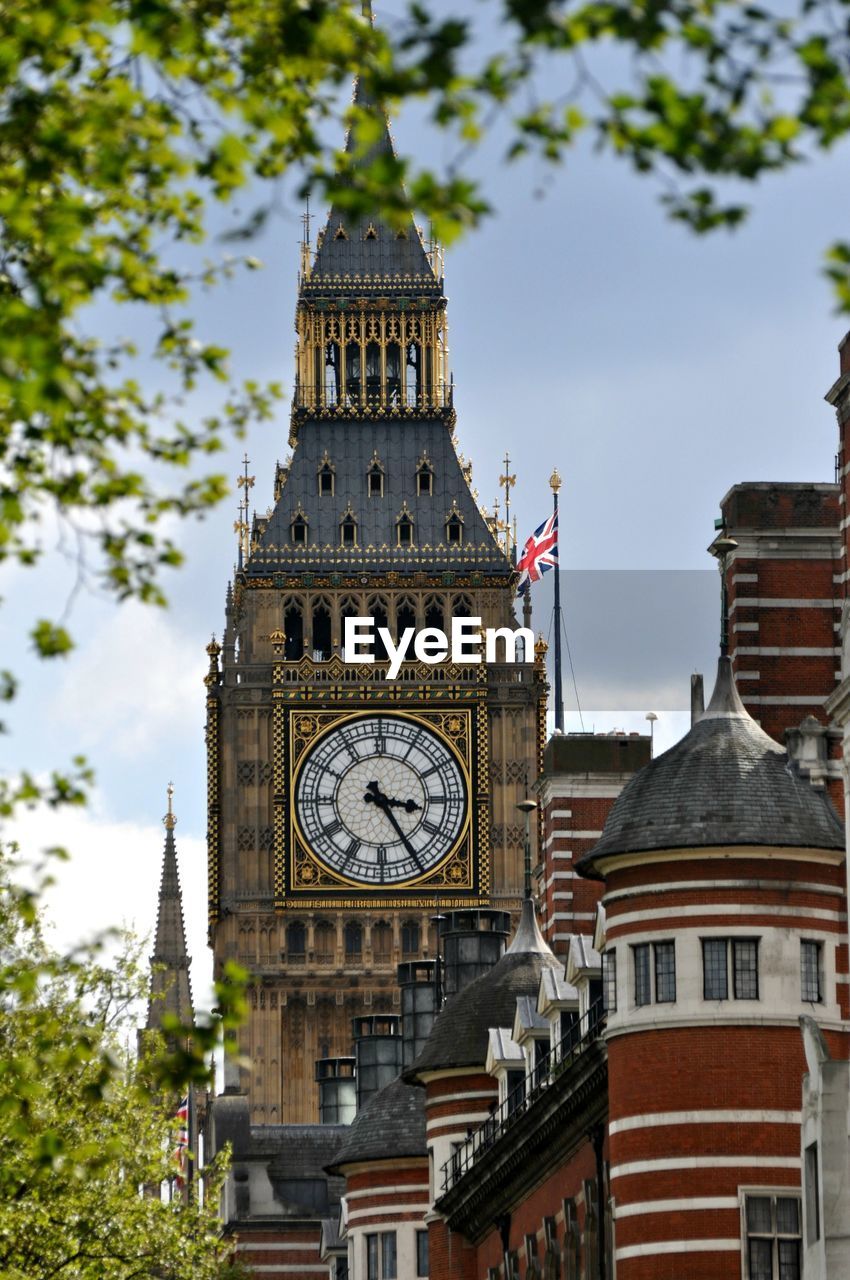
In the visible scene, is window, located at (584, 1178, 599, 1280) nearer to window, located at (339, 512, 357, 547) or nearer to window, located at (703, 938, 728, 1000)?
window, located at (703, 938, 728, 1000)

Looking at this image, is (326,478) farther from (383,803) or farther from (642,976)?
(642,976)

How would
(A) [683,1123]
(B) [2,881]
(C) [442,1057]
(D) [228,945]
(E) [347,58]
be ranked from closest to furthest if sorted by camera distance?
(E) [347,58] → (A) [683,1123] → (B) [2,881] → (C) [442,1057] → (D) [228,945]

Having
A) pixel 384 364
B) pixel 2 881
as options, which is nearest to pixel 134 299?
pixel 2 881

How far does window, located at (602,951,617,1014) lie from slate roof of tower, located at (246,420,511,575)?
332ft

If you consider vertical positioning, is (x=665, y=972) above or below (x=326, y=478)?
below

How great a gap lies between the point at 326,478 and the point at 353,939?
20821mm

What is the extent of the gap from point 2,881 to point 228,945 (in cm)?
8721

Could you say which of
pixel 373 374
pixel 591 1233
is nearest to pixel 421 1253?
pixel 591 1233

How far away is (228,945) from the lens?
159500 mm

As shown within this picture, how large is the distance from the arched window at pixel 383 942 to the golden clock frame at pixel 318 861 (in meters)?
1.08

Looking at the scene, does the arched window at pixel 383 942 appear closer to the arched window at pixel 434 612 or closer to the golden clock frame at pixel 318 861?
the golden clock frame at pixel 318 861

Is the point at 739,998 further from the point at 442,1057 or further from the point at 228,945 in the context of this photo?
the point at 228,945

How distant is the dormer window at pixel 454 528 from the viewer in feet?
546

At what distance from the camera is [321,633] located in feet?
543
